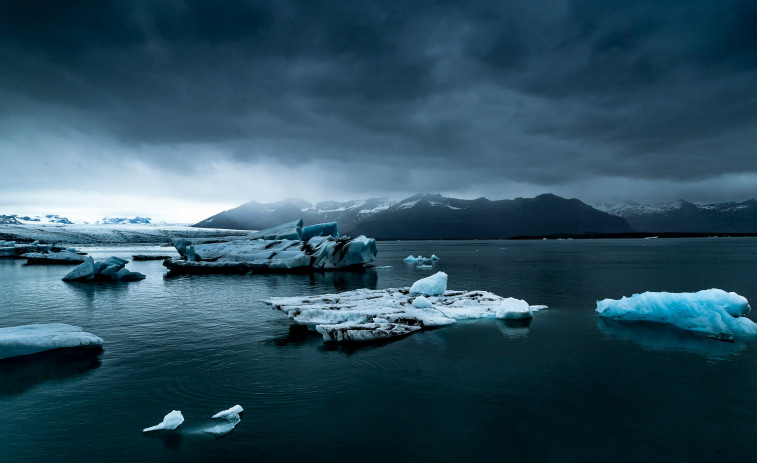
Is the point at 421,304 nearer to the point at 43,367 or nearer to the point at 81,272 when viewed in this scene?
the point at 43,367

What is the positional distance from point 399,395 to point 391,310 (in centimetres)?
912

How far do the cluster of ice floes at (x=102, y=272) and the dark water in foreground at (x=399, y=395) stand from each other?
72.3ft

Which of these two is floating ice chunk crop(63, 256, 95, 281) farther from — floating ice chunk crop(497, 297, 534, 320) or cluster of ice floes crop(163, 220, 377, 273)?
floating ice chunk crop(497, 297, 534, 320)

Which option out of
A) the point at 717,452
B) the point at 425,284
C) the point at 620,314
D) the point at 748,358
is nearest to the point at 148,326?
the point at 425,284

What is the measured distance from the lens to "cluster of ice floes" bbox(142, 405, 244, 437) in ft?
27.6

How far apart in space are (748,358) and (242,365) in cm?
1694

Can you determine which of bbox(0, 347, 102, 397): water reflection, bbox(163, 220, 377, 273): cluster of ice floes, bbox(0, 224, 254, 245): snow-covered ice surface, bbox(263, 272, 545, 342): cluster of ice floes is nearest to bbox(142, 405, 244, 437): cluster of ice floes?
bbox(0, 347, 102, 397): water reflection

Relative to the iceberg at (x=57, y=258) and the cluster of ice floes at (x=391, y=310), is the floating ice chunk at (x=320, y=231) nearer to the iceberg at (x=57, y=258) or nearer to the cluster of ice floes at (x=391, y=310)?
the cluster of ice floes at (x=391, y=310)

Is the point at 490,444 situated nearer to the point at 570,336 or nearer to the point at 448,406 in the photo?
the point at 448,406

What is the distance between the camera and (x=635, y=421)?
8.80 metres

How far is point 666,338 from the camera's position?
16.0 metres

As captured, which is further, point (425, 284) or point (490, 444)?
point (425, 284)

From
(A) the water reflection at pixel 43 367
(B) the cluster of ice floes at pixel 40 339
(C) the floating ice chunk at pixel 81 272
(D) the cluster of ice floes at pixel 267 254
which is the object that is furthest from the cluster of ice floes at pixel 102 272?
(A) the water reflection at pixel 43 367

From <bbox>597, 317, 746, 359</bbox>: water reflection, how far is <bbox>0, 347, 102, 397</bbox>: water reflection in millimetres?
19954
